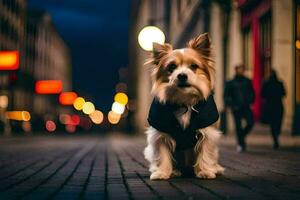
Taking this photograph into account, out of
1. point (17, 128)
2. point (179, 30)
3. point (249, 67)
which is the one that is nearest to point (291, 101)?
point (249, 67)

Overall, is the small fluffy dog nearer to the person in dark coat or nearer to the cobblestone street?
the cobblestone street

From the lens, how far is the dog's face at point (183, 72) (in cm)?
676

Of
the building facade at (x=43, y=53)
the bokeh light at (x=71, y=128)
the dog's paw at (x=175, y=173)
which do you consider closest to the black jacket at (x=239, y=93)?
the dog's paw at (x=175, y=173)

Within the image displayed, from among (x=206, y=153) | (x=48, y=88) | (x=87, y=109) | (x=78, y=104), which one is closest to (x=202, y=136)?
(x=206, y=153)

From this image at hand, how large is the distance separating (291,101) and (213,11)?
31.2 feet

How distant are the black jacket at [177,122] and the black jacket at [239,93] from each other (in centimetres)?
794

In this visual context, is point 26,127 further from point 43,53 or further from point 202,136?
point 43,53

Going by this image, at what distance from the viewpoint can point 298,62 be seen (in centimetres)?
1998

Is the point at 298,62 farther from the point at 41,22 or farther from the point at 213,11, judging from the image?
the point at 41,22

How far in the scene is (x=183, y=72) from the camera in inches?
262

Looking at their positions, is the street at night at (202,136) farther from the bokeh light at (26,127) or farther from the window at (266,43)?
the bokeh light at (26,127)

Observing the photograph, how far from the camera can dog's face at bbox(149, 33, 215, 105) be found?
6.76 m

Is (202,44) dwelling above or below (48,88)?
below

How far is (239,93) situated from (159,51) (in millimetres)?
8374
